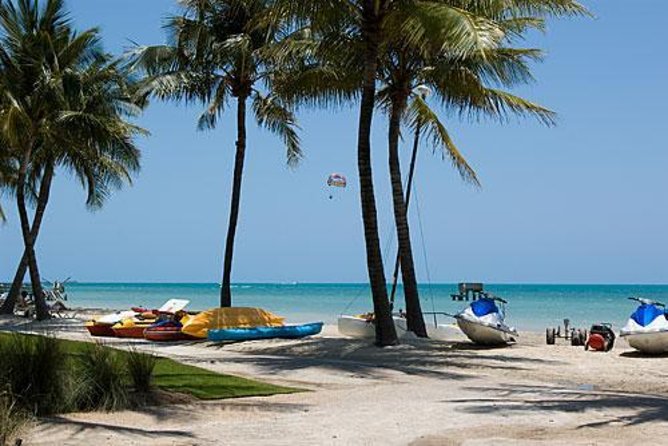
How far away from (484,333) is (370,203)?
13.9 ft

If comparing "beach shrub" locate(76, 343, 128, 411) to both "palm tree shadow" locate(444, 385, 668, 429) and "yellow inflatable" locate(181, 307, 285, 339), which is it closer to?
"palm tree shadow" locate(444, 385, 668, 429)

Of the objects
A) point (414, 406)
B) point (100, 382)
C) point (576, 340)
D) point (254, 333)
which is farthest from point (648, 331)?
point (100, 382)

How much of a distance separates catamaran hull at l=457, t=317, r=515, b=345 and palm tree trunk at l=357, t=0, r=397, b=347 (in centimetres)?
228

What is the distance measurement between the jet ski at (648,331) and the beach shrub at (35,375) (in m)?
12.3

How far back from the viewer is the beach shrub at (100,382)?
10.7m

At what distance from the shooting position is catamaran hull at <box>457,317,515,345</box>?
20734mm

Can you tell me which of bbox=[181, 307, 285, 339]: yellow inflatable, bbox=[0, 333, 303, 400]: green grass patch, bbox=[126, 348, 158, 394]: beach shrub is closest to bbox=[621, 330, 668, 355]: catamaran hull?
bbox=[181, 307, 285, 339]: yellow inflatable

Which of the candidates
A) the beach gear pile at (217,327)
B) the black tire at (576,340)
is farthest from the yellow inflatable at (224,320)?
the black tire at (576,340)

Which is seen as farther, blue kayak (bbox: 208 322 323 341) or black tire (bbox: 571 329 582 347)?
black tire (bbox: 571 329 582 347)

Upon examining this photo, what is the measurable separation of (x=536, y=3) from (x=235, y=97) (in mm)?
11513

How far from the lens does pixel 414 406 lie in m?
11.3

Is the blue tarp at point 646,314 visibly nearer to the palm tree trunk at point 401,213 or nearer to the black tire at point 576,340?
the black tire at point 576,340

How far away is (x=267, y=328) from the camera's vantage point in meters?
22.5

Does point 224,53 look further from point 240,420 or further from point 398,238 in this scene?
point 240,420
